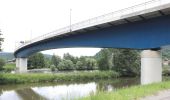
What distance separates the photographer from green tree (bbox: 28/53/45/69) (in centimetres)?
10566

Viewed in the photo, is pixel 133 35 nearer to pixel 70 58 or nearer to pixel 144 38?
pixel 144 38

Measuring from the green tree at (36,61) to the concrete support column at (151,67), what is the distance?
84.8 meters

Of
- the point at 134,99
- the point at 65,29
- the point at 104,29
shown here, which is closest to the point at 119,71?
the point at 65,29

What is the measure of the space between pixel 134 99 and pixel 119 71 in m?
56.9

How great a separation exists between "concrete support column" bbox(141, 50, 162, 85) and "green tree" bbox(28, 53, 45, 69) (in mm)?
84820

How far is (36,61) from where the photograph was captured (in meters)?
108

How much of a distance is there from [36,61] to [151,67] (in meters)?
89.0

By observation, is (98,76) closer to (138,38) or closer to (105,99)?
(138,38)

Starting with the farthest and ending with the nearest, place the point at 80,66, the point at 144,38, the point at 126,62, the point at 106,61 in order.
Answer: the point at 80,66
the point at 106,61
the point at 126,62
the point at 144,38

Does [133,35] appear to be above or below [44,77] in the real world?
above

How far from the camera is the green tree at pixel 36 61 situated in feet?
347

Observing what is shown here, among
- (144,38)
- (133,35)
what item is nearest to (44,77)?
(133,35)

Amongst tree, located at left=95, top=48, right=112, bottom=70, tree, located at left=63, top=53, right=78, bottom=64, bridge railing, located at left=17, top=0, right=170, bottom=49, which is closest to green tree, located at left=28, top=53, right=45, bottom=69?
tree, located at left=63, top=53, right=78, bottom=64

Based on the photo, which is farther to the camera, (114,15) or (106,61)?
(106,61)
